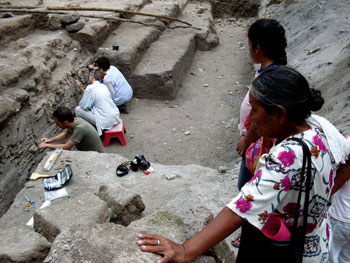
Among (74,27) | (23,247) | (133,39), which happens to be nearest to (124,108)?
(133,39)

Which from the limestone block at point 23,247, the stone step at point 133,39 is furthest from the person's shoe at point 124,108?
the limestone block at point 23,247

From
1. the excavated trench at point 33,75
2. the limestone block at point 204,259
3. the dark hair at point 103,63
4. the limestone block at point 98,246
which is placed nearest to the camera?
the limestone block at point 98,246

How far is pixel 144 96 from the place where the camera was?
7184 mm

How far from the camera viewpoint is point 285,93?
1.29 metres

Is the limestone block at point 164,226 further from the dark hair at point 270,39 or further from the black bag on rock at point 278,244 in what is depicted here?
the dark hair at point 270,39

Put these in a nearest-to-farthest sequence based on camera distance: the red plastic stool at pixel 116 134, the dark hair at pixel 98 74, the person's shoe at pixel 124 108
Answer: the red plastic stool at pixel 116 134, the dark hair at pixel 98 74, the person's shoe at pixel 124 108

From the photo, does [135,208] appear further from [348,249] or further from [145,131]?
[145,131]

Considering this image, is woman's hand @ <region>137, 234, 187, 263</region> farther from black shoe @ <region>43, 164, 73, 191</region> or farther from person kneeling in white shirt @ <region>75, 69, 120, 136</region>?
person kneeling in white shirt @ <region>75, 69, 120, 136</region>

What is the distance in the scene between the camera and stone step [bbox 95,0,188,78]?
6.91m

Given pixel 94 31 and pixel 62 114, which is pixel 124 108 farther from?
pixel 62 114

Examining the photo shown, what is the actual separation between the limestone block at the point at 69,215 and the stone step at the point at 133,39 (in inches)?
195

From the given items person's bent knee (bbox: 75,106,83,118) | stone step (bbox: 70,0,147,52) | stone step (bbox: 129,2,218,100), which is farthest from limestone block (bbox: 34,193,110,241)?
stone step (bbox: 70,0,147,52)

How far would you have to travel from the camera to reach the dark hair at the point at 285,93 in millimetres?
1288

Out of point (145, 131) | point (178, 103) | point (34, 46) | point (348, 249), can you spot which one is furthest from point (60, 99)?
point (348, 249)
